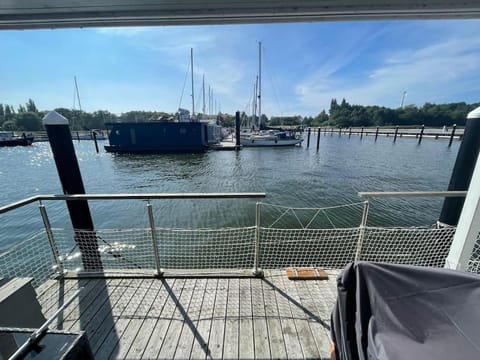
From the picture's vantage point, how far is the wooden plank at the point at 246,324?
4.70 feet

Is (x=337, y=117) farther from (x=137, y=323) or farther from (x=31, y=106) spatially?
(x=31, y=106)

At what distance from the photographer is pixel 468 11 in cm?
130

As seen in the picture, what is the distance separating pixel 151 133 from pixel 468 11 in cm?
1932

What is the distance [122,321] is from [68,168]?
1635 mm

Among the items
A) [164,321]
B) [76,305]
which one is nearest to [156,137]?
[76,305]

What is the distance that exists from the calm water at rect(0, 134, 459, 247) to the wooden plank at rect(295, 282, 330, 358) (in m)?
3.80

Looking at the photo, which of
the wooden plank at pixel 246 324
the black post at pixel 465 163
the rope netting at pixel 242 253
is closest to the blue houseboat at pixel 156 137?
the rope netting at pixel 242 253

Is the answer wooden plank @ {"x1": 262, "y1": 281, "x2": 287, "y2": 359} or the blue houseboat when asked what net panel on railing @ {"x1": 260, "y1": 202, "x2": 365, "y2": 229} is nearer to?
wooden plank @ {"x1": 262, "y1": 281, "x2": 287, "y2": 359}

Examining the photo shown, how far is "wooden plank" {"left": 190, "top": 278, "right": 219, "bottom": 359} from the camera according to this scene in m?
1.44

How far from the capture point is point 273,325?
163 centimetres

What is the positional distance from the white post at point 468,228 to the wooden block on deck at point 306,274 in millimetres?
1004

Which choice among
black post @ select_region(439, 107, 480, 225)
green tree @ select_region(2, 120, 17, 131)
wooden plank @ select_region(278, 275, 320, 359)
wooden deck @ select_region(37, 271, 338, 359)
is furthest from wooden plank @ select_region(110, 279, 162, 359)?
green tree @ select_region(2, 120, 17, 131)

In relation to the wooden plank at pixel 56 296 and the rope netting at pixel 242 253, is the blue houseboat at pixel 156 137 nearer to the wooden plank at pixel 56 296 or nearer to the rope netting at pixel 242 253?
the rope netting at pixel 242 253

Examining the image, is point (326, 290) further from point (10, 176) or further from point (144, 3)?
point (10, 176)
